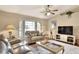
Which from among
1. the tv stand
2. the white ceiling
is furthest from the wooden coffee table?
the white ceiling

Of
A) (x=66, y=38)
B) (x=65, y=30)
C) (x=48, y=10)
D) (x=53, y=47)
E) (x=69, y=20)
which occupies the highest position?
(x=48, y=10)

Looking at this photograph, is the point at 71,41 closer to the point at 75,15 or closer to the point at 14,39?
the point at 75,15

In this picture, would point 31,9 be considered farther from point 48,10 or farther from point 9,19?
point 9,19

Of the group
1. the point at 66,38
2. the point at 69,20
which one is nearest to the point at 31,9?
the point at 69,20

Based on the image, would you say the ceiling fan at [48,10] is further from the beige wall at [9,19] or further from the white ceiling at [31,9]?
the beige wall at [9,19]

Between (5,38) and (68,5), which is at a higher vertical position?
(68,5)

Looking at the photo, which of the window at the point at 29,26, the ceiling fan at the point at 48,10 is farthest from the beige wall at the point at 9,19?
the ceiling fan at the point at 48,10

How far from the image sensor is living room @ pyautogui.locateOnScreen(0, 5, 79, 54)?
6.50 ft

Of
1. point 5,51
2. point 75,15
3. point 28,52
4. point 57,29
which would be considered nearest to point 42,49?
point 28,52

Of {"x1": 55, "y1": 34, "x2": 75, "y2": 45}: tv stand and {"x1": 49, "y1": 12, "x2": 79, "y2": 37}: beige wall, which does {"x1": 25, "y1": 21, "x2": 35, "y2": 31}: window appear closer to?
{"x1": 49, "y1": 12, "x2": 79, "y2": 37}: beige wall

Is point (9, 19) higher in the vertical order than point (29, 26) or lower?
higher

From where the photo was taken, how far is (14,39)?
2.03 meters

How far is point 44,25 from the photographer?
211 centimetres
